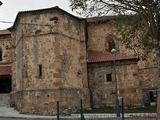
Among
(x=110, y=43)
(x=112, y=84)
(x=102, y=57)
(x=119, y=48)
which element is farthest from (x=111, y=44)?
(x=112, y=84)

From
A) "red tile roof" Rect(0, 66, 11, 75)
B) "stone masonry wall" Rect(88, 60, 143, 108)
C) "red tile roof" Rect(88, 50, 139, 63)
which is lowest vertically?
"stone masonry wall" Rect(88, 60, 143, 108)

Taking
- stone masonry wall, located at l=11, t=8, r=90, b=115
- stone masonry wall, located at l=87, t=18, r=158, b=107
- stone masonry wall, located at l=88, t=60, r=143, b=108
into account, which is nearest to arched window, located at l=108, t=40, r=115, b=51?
stone masonry wall, located at l=87, t=18, r=158, b=107

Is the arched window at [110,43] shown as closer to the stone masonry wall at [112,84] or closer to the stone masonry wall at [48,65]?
the stone masonry wall at [112,84]

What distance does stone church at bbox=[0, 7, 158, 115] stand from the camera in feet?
54.2

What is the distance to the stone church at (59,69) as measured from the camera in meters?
16.5

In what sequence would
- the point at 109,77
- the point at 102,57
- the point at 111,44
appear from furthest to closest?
the point at 111,44 < the point at 102,57 < the point at 109,77

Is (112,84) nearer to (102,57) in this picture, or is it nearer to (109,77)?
(109,77)

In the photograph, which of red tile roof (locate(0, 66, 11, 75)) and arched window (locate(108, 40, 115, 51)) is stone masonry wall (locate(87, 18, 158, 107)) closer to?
arched window (locate(108, 40, 115, 51))

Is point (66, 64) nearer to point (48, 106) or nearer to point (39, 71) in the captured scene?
point (39, 71)

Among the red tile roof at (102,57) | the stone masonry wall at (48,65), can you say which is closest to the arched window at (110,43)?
the red tile roof at (102,57)

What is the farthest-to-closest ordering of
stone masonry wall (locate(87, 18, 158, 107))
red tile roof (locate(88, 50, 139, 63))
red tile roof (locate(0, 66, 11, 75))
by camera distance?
stone masonry wall (locate(87, 18, 158, 107)), red tile roof (locate(0, 66, 11, 75)), red tile roof (locate(88, 50, 139, 63))

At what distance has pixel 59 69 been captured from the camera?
656 inches

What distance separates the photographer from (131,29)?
39.3 ft

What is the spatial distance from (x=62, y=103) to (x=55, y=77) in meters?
1.93
